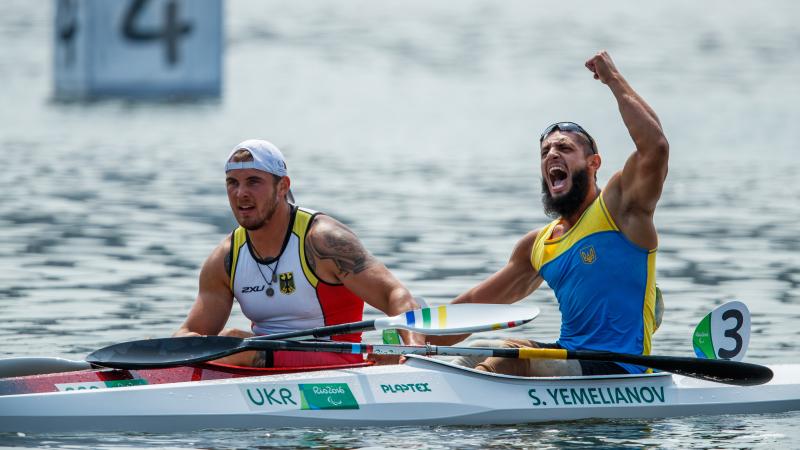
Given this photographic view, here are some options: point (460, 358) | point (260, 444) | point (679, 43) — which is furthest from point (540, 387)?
point (679, 43)

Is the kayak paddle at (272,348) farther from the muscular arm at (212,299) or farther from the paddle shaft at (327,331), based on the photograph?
the muscular arm at (212,299)

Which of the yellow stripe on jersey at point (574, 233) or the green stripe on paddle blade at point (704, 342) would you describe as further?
the green stripe on paddle blade at point (704, 342)

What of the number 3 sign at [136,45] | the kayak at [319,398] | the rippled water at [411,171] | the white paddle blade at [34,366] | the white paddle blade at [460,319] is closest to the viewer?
the kayak at [319,398]

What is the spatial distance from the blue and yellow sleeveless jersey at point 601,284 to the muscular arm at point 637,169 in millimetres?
88

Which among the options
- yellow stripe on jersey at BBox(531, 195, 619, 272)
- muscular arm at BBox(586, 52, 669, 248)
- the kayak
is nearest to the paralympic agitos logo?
the kayak

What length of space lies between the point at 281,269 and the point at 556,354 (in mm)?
1839

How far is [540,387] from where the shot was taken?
32.8 ft

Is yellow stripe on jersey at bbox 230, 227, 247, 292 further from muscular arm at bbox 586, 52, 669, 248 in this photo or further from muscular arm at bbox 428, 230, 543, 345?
muscular arm at bbox 586, 52, 669, 248

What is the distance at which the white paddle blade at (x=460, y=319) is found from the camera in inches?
387

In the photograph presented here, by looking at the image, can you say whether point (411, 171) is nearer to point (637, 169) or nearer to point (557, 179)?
point (557, 179)

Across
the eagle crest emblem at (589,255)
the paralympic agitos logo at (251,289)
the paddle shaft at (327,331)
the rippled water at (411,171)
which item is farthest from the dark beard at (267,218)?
the eagle crest emblem at (589,255)

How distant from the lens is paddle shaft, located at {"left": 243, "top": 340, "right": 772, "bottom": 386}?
9703mm

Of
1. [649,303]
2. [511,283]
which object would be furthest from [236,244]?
[649,303]

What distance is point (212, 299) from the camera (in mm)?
10508
